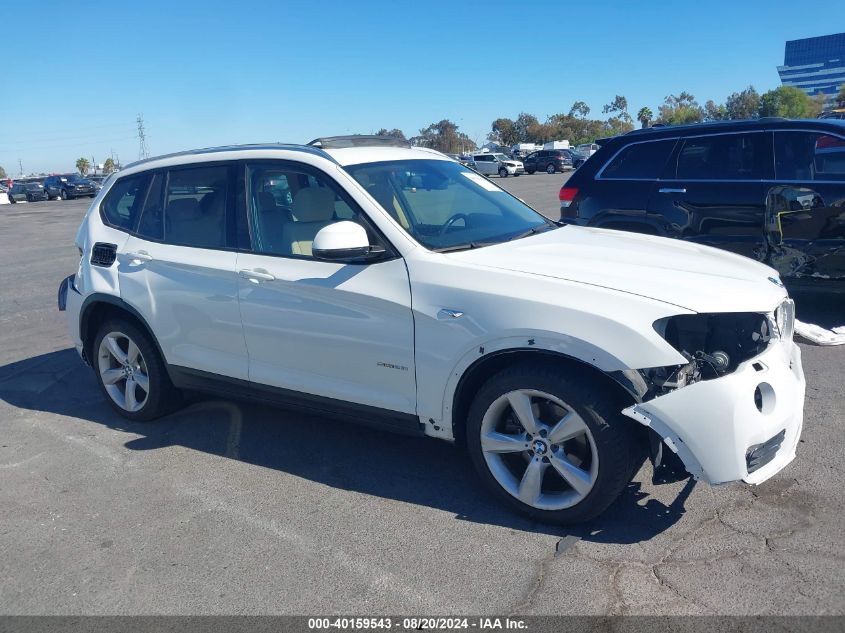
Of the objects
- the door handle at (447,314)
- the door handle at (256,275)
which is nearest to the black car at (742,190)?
the door handle at (447,314)

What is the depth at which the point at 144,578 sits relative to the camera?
3.30 meters

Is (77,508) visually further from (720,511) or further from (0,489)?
(720,511)

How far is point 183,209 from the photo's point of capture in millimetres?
4844

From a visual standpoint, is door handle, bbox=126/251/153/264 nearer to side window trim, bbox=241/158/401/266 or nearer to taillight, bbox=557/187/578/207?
side window trim, bbox=241/158/401/266

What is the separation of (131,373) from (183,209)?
4.09 feet

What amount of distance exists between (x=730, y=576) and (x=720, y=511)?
58 cm

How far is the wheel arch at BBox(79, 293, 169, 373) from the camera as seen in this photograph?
4.96 m

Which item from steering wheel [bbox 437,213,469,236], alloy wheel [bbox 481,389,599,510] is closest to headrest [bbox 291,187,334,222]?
steering wheel [bbox 437,213,469,236]

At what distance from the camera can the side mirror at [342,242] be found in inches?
145

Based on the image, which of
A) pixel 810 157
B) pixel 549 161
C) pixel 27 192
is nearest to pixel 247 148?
pixel 810 157

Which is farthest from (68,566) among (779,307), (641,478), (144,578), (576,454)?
(779,307)

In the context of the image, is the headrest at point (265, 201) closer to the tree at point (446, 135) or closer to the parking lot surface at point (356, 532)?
the parking lot surface at point (356, 532)

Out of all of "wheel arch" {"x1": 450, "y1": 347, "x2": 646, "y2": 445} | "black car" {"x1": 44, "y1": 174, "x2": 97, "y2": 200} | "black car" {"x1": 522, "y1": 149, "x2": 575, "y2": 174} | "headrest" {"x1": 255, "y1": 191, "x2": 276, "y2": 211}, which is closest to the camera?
"wheel arch" {"x1": 450, "y1": 347, "x2": 646, "y2": 445}

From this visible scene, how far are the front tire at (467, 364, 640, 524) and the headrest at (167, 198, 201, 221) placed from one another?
93.7 inches
